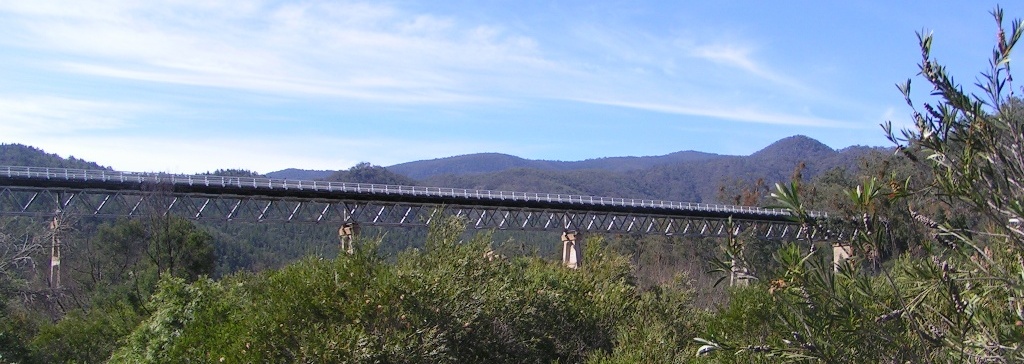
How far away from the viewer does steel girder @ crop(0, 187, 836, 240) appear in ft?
112

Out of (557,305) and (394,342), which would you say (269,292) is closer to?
(394,342)

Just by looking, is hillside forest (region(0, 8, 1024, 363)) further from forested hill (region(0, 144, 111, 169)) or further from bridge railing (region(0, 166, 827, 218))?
forested hill (region(0, 144, 111, 169))

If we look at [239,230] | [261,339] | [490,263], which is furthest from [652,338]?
[239,230]

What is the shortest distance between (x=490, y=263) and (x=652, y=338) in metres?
3.76

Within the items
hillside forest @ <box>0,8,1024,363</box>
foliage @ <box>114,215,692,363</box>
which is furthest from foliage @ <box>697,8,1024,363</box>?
foliage @ <box>114,215,692,363</box>

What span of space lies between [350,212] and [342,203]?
3.24ft

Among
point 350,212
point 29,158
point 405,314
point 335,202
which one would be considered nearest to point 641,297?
point 405,314

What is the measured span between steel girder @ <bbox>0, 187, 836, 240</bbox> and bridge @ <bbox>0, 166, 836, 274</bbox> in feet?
0.19

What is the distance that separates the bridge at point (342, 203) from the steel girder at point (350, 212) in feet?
0.19

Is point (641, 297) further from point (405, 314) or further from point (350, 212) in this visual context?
point (350, 212)

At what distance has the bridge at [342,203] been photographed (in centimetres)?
3416

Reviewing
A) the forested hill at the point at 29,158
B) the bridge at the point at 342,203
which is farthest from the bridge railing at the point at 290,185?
the forested hill at the point at 29,158

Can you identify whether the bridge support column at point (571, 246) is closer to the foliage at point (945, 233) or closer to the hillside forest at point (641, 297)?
the hillside forest at point (641, 297)

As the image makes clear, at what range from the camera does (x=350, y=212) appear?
134 ft
